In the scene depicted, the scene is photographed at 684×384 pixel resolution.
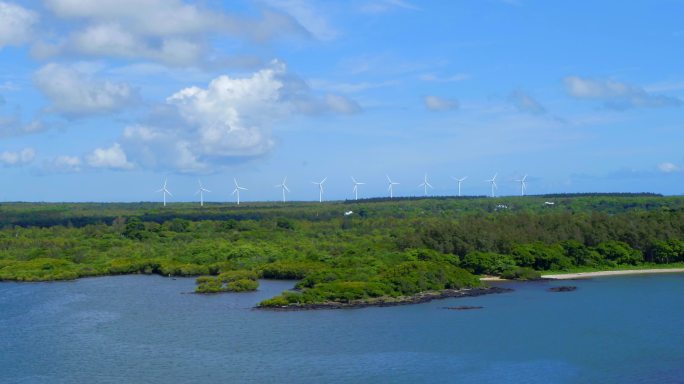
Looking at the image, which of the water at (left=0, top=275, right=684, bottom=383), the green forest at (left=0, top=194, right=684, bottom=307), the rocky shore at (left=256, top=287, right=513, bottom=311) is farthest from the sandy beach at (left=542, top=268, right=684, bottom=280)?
the rocky shore at (left=256, top=287, right=513, bottom=311)

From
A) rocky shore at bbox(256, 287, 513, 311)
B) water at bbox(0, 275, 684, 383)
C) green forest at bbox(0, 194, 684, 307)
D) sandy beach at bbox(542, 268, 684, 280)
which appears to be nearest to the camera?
water at bbox(0, 275, 684, 383)

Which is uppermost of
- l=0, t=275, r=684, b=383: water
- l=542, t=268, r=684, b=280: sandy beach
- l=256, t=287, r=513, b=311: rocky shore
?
l=542, t=268, r=684, b=280: sandy beach

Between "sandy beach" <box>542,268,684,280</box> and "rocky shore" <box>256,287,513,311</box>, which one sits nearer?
"rocky shore" <box>256,287,513,311</box>

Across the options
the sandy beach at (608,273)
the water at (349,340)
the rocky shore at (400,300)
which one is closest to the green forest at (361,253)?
the rocky shore at (400,300)

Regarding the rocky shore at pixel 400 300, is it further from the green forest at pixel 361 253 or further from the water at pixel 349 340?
the water at pixel 349 340

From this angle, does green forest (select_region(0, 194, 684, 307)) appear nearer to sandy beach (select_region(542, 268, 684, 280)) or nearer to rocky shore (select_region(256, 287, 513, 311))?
rocky shore (select_region(256, 287, 513, 311))
